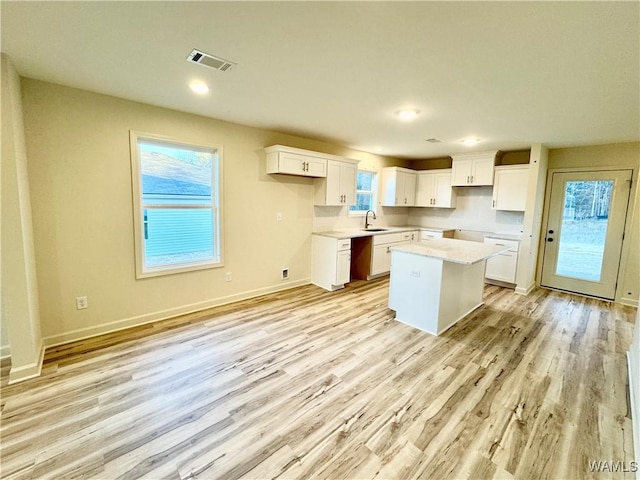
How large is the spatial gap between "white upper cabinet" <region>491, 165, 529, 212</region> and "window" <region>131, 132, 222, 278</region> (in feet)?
15.6

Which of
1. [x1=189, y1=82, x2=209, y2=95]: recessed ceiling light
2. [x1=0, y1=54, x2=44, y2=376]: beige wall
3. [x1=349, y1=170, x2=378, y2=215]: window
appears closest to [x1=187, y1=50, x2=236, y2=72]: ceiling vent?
[x1=189, y1=82, x2=209, y2=95]: recessed ceiling light

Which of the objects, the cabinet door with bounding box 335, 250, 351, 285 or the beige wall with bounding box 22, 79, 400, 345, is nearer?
the beige wall with bounding box 22, 79, 400, 345

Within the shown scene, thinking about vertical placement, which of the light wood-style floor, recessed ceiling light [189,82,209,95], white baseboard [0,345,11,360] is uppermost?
recessed ceiling light [189,82,209,95]

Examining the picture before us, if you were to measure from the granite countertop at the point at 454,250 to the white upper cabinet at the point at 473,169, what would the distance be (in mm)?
1974

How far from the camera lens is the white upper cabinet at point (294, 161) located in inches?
156

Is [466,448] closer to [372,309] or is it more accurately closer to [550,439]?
[550,439]

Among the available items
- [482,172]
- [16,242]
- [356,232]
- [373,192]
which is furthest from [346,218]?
[16,242]

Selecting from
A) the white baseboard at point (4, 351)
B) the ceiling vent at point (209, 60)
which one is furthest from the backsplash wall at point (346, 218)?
the white baseboard at point (4, 351)

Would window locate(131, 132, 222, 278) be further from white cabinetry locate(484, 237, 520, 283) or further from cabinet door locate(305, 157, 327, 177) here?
white cabinetry locate(484, 237, 520, 283)

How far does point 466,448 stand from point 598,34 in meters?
2.57

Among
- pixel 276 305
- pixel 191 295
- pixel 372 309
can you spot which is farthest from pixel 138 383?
pixel 372 309

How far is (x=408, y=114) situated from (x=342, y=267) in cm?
245

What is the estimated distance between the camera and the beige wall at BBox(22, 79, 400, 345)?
8.52ft

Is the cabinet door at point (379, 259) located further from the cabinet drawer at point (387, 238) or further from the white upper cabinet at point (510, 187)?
the white upper cabinet at point (510, 187)
